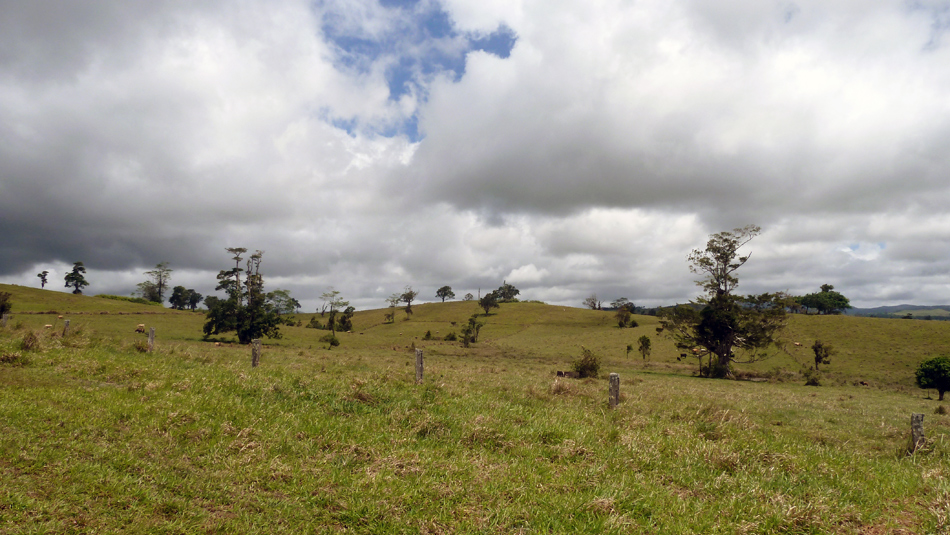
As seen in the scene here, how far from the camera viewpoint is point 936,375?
34.1m

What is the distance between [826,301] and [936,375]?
371 feet

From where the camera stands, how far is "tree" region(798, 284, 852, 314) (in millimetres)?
Result: 126562

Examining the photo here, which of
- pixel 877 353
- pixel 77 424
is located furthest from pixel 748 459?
pixel 877 353

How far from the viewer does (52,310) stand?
67750mm

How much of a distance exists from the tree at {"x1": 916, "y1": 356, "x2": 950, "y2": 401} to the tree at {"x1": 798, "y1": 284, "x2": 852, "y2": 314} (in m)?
105

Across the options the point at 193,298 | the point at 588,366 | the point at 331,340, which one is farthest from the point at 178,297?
the point at 588,366

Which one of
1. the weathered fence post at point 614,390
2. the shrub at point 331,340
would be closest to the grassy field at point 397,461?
the weathered fence post at point 614,390

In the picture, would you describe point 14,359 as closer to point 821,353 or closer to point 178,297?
point 821,353

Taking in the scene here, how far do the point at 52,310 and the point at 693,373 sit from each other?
3526 inches

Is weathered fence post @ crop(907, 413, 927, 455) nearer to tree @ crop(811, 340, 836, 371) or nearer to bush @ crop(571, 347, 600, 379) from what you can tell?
bush @ crop(571, 347, 600, 379)

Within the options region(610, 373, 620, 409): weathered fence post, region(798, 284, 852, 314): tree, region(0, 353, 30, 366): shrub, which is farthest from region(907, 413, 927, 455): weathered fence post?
region(798, 284, 852, 314): tree

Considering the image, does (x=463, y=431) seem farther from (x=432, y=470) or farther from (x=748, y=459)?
(x=748, y=459)

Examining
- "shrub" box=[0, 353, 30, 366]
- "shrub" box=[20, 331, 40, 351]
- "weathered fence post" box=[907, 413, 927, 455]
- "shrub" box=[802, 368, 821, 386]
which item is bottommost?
"shrub" box=[802, 368, 821, 386]

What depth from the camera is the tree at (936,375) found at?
33469 millimetres
